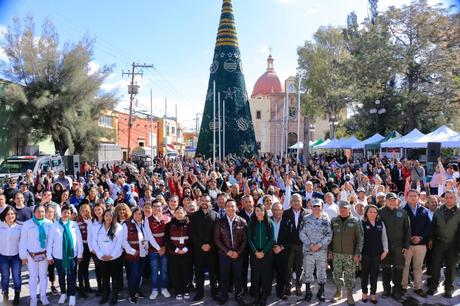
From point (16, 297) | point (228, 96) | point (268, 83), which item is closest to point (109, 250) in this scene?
point (16, 297)

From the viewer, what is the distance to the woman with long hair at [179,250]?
6297 millimetres

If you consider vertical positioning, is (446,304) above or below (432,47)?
below

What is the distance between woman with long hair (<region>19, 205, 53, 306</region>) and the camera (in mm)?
5887

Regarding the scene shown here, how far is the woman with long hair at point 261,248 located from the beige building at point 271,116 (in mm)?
46984

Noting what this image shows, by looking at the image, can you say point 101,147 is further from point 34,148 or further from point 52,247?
point 52,247

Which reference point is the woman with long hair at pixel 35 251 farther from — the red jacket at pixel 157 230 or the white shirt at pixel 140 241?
the red jacket at pixel 157 230

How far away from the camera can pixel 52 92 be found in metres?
26.0

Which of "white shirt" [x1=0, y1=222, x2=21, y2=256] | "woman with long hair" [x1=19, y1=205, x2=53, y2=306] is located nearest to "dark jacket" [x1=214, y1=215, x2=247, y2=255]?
"woman with long hair" [x1=19, y1=205, x2=53, y2=306]

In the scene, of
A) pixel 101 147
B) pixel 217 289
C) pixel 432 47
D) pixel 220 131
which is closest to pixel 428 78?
pixel 432 47

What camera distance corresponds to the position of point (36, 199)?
8.77 m

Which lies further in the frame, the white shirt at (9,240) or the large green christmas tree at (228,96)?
the large green christmas tree at (228,96)

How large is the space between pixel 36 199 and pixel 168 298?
416 cm

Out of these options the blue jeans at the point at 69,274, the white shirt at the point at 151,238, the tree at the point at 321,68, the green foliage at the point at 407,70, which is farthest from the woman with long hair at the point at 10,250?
the tree at the point at 321,68

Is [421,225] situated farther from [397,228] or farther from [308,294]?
[308,294]
